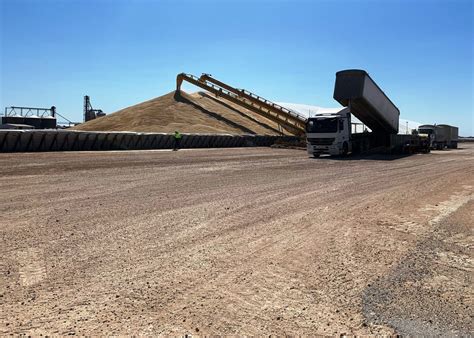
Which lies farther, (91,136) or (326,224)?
(91,136)

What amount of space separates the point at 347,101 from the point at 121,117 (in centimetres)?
3168

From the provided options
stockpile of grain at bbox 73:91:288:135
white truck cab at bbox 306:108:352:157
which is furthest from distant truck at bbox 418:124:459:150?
white truck cab at bbox 306:108:352:157

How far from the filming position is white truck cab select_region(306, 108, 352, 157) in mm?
28031

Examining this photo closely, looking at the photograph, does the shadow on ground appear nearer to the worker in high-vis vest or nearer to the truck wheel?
the truck wheel

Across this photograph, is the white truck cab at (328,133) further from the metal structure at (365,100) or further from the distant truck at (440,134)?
the distant truck at (440,134)

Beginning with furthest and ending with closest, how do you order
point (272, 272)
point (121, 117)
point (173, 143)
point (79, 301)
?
point (121, 117) → point (173, 143) → point (272, 272) → point (79, 301)

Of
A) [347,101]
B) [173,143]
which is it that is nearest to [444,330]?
[347,101]

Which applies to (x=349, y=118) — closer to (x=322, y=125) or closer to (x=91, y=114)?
(x=322, y=125)

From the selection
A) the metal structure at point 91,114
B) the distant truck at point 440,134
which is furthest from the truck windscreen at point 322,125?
the metal structure at point 91,114

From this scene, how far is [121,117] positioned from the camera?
51.6 metres

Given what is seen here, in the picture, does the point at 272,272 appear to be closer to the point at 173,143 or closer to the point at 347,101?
the point at 347,101

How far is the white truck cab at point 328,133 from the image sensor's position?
28.0m

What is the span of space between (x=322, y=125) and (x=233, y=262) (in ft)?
77.5

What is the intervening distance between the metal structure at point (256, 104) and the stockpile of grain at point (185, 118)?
2012mm
